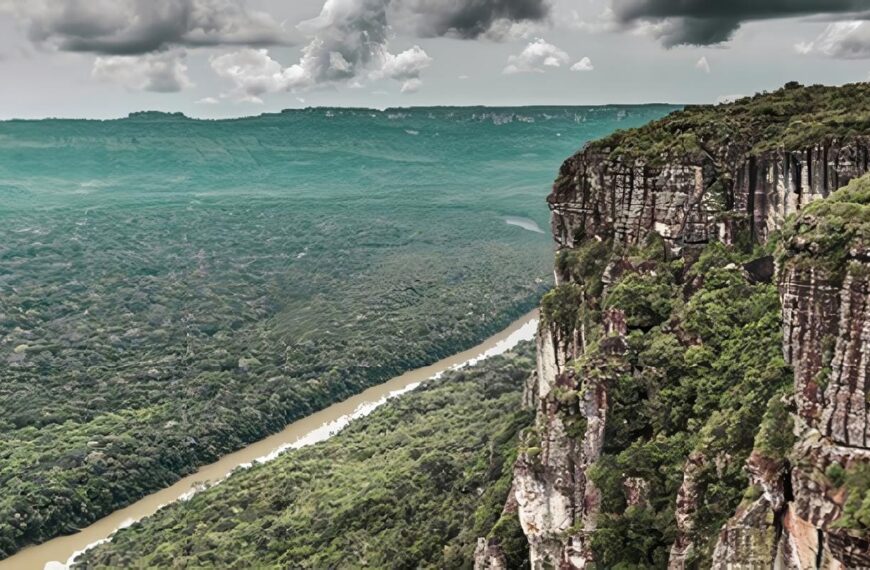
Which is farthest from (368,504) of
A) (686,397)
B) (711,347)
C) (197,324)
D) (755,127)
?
(197,324)

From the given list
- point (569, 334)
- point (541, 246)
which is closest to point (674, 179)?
point (569, 334)

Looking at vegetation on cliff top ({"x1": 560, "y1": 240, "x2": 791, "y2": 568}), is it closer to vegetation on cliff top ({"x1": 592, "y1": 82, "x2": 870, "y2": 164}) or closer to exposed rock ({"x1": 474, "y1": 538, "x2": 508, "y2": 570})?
vegetation on cliff top ({"x1": 592, "y1": 82, "x2": 870, "y2": 164})

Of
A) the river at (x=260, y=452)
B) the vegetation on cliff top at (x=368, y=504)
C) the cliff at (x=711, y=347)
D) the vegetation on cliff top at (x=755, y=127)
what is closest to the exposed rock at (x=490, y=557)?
the cliff at (x=711, y=347)

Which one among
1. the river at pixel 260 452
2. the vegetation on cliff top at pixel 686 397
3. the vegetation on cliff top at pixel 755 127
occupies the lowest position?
the river at pixel 260 452

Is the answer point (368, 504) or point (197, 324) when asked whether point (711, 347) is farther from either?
point (197, 324)

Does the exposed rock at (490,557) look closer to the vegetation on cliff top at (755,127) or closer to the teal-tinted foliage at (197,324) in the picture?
the vegetation on cliff top at (755,127)

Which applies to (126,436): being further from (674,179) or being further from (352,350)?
(674,179)

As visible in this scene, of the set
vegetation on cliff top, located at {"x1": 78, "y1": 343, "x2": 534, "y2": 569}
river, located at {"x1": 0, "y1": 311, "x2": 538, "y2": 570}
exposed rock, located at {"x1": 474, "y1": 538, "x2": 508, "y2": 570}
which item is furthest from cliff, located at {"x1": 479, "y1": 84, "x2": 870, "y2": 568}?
river, located at {"x1": 0, "y1": 311, "x2": 538, "y2": 570}

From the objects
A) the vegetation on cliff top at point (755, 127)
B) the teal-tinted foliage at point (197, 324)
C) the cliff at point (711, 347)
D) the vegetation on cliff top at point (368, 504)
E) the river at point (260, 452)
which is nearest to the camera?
the cliff at point (711, 347)
